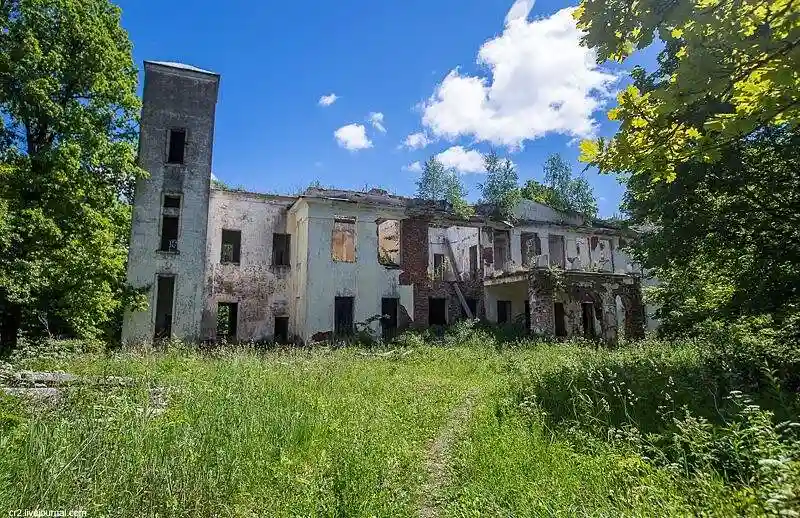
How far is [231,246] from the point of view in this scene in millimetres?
22125

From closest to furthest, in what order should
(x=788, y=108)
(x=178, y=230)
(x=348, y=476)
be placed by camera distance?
(x=788, y=108)
(x=348, y=476)
(x=178, y=230)

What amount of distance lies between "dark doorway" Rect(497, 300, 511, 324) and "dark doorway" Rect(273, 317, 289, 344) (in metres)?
10.6

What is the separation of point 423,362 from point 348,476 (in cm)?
973

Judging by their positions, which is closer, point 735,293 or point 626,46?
point 626,46

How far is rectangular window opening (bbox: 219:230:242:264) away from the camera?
21531 mm

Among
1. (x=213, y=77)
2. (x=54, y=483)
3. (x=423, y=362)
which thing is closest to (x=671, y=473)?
(x=54, y=483)

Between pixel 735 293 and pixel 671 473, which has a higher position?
pixel 735 293

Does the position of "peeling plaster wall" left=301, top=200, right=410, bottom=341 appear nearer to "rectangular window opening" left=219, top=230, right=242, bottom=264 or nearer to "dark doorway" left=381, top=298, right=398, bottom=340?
"dark doorway" left=381, top=298, right=398, bottom=340

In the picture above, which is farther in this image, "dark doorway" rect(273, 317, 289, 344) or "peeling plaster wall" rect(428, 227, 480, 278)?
"peeling plaster wall" rect(428, 227, 480, 278)

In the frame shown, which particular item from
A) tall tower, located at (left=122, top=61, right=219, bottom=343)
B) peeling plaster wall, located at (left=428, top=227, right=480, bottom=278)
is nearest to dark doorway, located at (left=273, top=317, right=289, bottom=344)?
tall tower, located at (left=122, top=61, right=219, bottom=343)

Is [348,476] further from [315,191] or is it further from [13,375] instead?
[315,191]

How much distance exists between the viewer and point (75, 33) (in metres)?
15.6

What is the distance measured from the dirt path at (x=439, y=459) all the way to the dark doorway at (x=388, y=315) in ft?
42.6

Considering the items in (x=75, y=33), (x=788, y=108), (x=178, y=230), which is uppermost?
(x=75, y=33)
